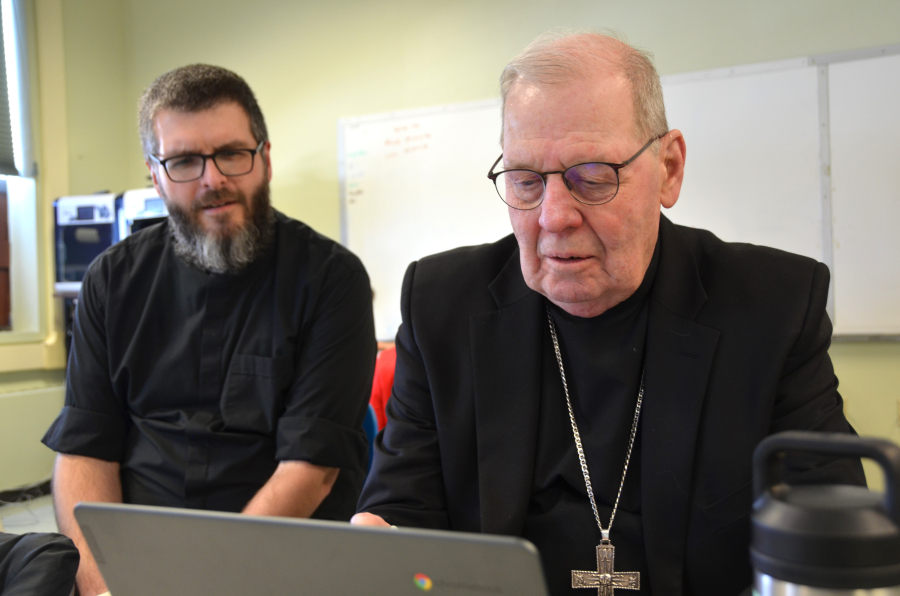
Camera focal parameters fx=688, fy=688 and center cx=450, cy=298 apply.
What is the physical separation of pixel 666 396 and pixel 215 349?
3.79ft

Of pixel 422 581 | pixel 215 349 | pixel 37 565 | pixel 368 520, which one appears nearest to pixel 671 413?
pixel 368 520

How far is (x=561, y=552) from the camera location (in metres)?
1.07

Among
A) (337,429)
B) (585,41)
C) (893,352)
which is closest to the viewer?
(585,41)

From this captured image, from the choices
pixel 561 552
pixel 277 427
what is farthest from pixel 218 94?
pixel 561 552

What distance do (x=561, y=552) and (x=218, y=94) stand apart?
1.38 metres

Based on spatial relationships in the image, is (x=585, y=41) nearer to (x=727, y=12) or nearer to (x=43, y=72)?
(x=727, y=12)

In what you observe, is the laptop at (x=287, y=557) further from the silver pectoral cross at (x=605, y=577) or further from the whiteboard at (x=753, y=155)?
the whiteboard at (x=753, y=155)

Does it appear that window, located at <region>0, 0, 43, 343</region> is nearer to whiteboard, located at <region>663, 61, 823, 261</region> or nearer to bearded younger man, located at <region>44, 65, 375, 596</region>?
bearded younger man, located at <region>44, 65, 375, 596</region>

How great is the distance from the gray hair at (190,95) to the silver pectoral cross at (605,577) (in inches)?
53.9

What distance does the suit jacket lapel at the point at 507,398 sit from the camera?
1.07 metres

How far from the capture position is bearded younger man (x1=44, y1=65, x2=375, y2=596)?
5.44 ft

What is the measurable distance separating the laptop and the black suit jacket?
1.60 ft

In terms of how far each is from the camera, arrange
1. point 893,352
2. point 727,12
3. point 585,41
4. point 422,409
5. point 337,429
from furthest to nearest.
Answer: point 727,12
point 893,352
point 337,429
point 422,409
point 585,41

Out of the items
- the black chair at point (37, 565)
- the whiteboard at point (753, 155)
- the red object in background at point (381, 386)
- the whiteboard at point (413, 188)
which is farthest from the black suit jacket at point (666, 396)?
the whiteboard at point (413, 188)
